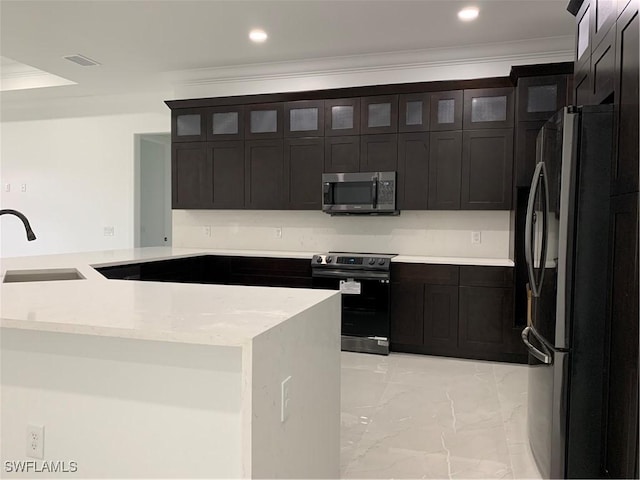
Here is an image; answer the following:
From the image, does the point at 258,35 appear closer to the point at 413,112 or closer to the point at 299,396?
the point at 413,112

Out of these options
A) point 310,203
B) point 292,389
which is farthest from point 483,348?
point 292,389

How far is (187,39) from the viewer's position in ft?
14.0

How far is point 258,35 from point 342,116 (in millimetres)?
1094

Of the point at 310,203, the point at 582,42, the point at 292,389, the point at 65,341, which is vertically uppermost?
the point at 582,42

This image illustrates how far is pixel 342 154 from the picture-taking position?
15.5 feet

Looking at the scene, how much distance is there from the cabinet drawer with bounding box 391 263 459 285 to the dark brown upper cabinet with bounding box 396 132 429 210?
59 centimetres

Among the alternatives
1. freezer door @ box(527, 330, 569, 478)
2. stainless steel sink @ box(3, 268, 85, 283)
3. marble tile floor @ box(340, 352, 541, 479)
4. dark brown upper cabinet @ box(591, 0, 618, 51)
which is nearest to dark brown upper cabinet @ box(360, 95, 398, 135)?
marble tile floor @ box(340, 352, 541, 479)

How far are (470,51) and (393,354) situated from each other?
2896 millimetres

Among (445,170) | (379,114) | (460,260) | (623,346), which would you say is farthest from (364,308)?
(623,346)

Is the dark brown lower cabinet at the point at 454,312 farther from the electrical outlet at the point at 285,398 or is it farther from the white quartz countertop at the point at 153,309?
the electrical outlet at the point at 285,398

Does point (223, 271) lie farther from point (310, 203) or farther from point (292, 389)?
point (292, 389)

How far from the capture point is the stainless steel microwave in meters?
4.54

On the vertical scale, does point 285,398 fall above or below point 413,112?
below

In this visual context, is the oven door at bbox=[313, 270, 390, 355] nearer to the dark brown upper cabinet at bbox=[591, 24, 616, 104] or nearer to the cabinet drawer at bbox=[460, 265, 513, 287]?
the cabinet drawer at bbox=[460, 265, 513, 287]
